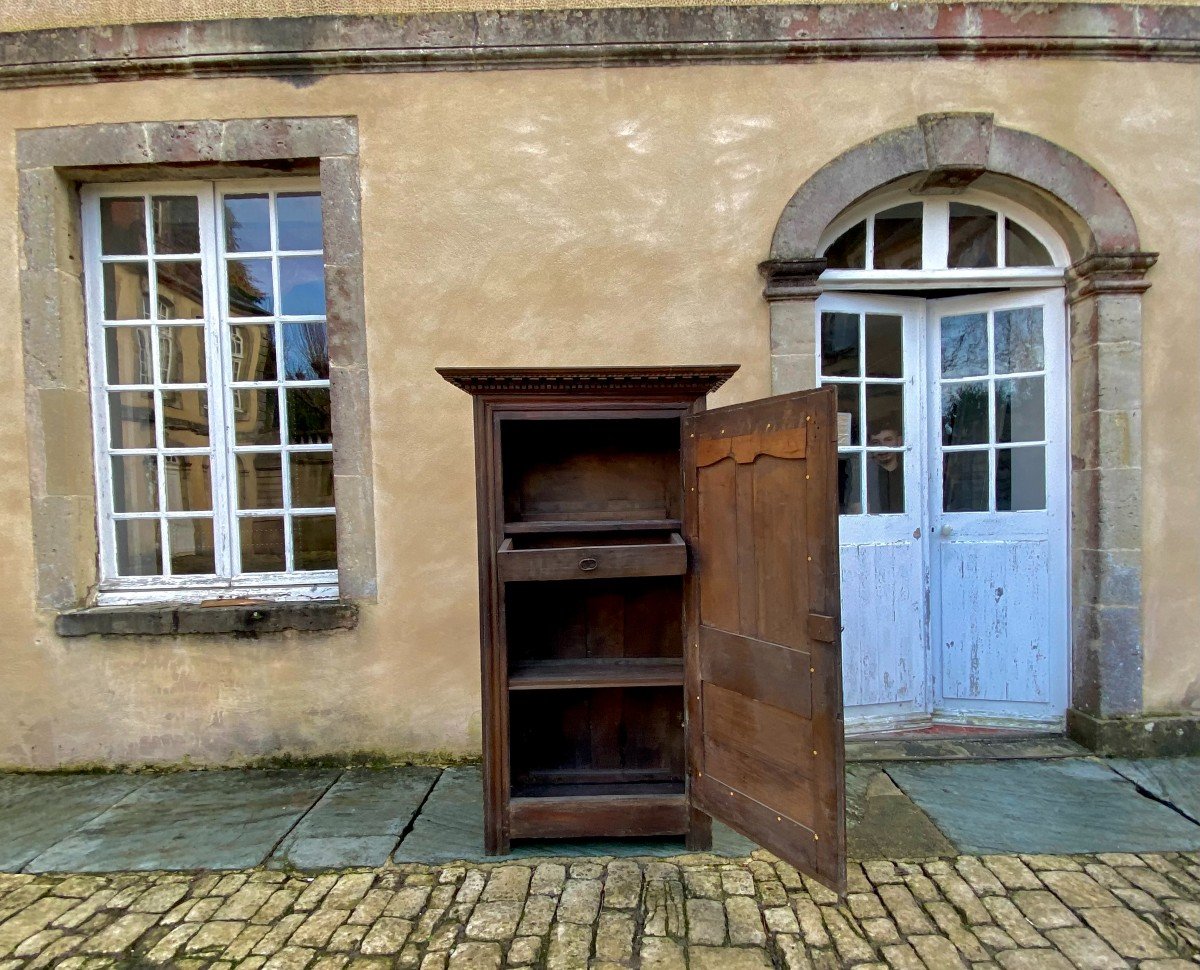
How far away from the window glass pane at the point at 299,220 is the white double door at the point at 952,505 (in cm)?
298

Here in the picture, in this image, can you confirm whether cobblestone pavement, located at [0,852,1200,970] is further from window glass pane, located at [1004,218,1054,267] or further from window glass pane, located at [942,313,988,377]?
window glass pane, located at [1004,218,1054,267]

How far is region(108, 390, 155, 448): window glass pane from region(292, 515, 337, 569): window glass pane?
3.30 ft

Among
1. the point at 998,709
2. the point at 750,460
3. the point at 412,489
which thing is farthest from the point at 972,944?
the point at 412,489

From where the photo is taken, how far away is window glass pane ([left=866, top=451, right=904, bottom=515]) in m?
3.69

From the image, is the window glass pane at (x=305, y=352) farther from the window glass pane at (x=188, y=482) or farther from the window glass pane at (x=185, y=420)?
the window glass pane at (x=188, y=482)

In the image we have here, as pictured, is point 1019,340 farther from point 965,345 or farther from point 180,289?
point 180,289

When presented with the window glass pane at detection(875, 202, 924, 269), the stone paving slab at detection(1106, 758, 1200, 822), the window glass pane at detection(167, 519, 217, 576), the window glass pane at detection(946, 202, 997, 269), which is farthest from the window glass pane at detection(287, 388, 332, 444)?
the stone paving slab at detection(1106, 758, 1200, 822)

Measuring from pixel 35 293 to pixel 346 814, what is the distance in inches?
127

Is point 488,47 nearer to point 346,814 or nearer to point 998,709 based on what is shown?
point 346,814

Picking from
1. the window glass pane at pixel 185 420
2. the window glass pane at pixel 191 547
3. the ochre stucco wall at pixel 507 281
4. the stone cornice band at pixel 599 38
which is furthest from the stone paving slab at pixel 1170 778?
the window glass pane at pixel 185 420

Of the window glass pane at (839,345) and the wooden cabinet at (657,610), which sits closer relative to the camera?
the wooden cabinet at (657,610)

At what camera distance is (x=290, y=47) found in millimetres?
3305

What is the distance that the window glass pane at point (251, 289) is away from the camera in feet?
11.8

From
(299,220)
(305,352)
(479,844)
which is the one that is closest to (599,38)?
(299,220)
